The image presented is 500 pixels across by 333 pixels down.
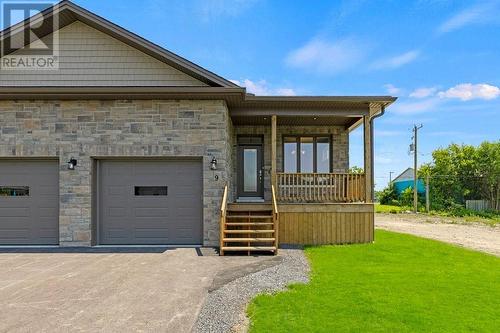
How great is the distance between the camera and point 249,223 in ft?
29.5

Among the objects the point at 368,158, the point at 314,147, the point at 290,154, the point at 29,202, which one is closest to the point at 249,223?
the point at 368,158

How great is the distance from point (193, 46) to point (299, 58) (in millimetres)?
4929

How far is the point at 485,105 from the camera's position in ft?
123

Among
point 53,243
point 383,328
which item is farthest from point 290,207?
point 53,243

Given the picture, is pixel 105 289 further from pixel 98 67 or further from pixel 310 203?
pixel 98 67

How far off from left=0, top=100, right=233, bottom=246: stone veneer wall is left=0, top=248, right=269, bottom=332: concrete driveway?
1.64 metres

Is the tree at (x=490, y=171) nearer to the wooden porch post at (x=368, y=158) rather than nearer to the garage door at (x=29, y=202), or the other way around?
the wooden porch post at (x=368, y=158)

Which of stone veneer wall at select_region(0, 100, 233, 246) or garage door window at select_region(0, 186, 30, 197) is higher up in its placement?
Result: stone veneer wall at select_region(0, 100, 233, 246)

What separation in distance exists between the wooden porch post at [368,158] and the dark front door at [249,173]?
13.1ft

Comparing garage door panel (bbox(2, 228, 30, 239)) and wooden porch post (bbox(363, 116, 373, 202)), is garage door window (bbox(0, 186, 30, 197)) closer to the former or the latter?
garage door panel (bbox(2, 228, 30, 239))

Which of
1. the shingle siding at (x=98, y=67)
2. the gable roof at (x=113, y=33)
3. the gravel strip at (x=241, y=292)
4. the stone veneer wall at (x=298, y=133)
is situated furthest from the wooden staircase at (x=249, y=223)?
the shingle siding at (x=98, y=67)

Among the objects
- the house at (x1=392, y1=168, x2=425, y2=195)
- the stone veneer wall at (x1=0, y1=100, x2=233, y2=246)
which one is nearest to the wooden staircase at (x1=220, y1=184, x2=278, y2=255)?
the stone veneer wall at (x1=0, y1=100, x2=233, y2=246)

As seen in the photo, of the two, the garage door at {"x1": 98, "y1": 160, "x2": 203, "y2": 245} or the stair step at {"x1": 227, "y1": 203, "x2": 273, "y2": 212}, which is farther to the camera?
the stair step at {"x1": 227, "y1": 203, "x2": 273, "y2": 212}

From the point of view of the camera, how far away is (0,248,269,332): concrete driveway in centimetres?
418
